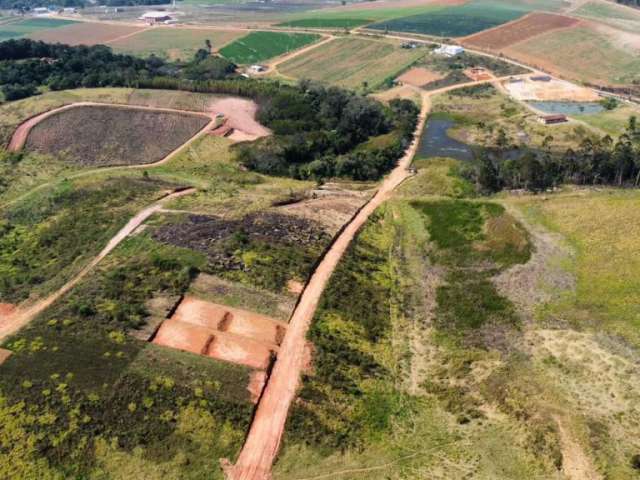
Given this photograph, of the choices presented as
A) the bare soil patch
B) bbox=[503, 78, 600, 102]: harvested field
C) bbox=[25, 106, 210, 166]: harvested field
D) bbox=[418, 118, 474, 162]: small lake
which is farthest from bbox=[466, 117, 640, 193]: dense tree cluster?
bbox=[25, 106, 210, 166]: harvested field

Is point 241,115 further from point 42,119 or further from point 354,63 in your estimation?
point 354,63

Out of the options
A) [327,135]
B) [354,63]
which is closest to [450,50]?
[354,63]

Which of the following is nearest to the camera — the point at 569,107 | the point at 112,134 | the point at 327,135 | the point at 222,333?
the point at 222,333

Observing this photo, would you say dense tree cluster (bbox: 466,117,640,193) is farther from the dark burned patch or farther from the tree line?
the dark burned patch

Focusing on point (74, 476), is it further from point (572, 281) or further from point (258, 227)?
point (572, 281)

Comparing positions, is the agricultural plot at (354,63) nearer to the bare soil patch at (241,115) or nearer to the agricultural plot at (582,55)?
the agricultural plot at (582,55)
